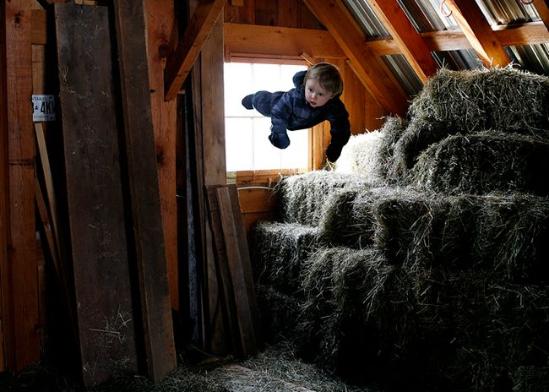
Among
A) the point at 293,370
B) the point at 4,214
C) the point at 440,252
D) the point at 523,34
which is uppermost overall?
the point at 523,34

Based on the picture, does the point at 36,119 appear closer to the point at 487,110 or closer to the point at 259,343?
the point at 259,343

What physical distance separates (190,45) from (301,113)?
3.08 feet

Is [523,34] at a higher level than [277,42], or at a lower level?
lower

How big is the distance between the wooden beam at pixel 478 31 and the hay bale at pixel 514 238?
1.37 m

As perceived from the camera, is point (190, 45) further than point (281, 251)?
No

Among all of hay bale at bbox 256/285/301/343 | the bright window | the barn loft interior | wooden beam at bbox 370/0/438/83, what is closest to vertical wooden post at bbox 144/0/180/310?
the barn loft interior

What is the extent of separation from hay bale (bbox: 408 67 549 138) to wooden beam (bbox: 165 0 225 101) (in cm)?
153

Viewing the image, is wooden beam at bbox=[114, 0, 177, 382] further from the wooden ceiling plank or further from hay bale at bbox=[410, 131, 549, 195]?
the wooden ceiling plank

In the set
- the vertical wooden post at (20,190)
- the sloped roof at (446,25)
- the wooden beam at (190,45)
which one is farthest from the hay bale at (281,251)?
the vertical wooden post at (20,190)

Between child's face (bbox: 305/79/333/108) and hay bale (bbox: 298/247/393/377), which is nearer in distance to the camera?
hay bale (bbox: 298/247/393/377)

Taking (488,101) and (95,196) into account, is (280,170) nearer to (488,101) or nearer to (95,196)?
(488,101)

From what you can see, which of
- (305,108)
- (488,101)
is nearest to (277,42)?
(305,108)

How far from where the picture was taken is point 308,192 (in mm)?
4977

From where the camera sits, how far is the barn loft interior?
3.37 metres
